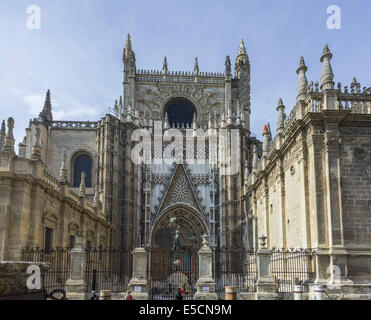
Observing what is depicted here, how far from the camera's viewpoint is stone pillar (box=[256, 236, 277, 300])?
531 inches

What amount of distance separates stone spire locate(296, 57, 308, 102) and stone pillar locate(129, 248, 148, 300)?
26.5ft

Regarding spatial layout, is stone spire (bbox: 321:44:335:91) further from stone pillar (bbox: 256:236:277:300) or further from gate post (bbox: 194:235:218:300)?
gate post (bbox: 194:235:218:300)

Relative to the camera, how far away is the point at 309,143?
15250mm

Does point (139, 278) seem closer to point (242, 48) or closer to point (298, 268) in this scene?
point (298, 268)

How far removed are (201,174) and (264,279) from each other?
22.8m

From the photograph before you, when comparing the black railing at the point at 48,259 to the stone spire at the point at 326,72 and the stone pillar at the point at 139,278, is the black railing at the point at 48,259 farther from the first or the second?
the stone spire at the point at 326,72

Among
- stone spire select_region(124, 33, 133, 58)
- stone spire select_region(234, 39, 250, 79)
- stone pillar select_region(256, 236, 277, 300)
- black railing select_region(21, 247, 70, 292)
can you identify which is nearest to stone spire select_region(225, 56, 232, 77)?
stone spire select_region(234, 39, 250, 79)

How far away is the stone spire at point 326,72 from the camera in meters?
15.0

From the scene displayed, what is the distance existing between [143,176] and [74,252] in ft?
70.2

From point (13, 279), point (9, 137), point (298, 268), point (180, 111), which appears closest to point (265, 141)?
point (298, 268)

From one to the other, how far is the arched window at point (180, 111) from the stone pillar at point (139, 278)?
26592 millimetres

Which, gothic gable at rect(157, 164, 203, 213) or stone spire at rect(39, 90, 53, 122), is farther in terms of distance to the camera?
gothic gable at rect(157, 164, 203, 213)
